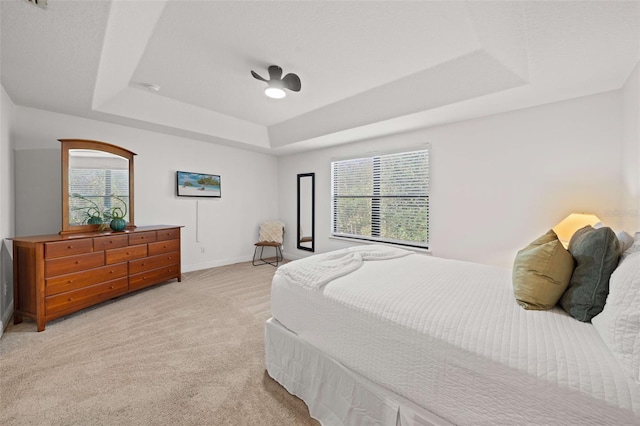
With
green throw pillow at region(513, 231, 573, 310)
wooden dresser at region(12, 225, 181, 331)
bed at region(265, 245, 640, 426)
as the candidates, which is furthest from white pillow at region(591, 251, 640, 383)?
wooden dresser at region(12, 225, 181, 331)

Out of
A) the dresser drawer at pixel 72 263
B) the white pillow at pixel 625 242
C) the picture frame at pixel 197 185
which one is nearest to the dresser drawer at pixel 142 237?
the dresser drawer at pixel 72 263

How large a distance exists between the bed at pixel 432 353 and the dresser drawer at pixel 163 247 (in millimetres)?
2666

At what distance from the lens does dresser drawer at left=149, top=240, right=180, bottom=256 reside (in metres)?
3.69

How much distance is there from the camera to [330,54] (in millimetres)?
2453

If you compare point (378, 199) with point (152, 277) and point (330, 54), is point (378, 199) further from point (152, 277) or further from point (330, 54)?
point (152, 277)

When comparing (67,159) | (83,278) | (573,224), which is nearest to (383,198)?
(573,224)

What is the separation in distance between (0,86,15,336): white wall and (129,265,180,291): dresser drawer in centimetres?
106

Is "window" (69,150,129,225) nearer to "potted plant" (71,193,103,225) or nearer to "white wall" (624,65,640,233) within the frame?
"potted plant" (71,193,103,225)

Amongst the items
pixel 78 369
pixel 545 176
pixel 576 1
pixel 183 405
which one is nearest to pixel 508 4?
pixel 576 1

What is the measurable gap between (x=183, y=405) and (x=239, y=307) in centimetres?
151

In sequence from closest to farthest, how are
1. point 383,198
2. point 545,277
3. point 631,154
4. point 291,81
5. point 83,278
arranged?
point 545,277
point 631,154
point 291,81
point 83,278
point 383,198

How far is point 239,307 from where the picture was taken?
3.14 metres

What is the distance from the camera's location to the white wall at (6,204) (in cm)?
262

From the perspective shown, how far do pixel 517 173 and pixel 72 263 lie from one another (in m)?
5.05
